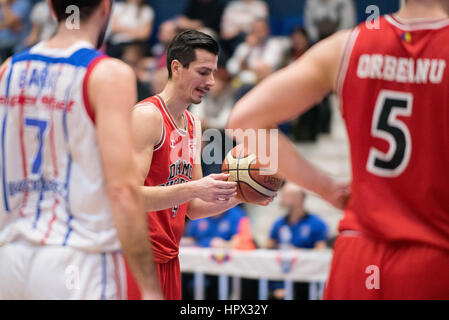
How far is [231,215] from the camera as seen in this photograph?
8.19 meters

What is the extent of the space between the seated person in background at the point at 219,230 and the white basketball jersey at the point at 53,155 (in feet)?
16.8

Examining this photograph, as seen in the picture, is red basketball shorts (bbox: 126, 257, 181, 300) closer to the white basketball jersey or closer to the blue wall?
the white basketball jersey

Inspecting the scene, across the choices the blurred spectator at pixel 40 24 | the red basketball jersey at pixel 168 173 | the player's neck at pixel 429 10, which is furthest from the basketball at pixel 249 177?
the blurred spectator at pixel 40 24

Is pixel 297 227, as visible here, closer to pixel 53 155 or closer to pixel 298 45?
pixel 298 45

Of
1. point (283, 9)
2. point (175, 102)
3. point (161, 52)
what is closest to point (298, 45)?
point (283, 9)

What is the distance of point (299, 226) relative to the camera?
7.90 metres

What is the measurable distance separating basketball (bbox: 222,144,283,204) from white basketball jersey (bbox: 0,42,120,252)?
1524mm

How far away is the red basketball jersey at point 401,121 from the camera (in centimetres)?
256

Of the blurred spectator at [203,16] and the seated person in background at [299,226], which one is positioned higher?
the blurred spectator at [203,16]

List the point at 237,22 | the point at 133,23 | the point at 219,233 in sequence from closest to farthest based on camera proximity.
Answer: the point at 219,233
the point at 237,22
the point at 133,23

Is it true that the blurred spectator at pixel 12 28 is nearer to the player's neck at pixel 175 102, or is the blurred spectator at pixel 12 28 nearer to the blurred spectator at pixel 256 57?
the blurred spectator at pixel 256 57

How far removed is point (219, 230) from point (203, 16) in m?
5.03
